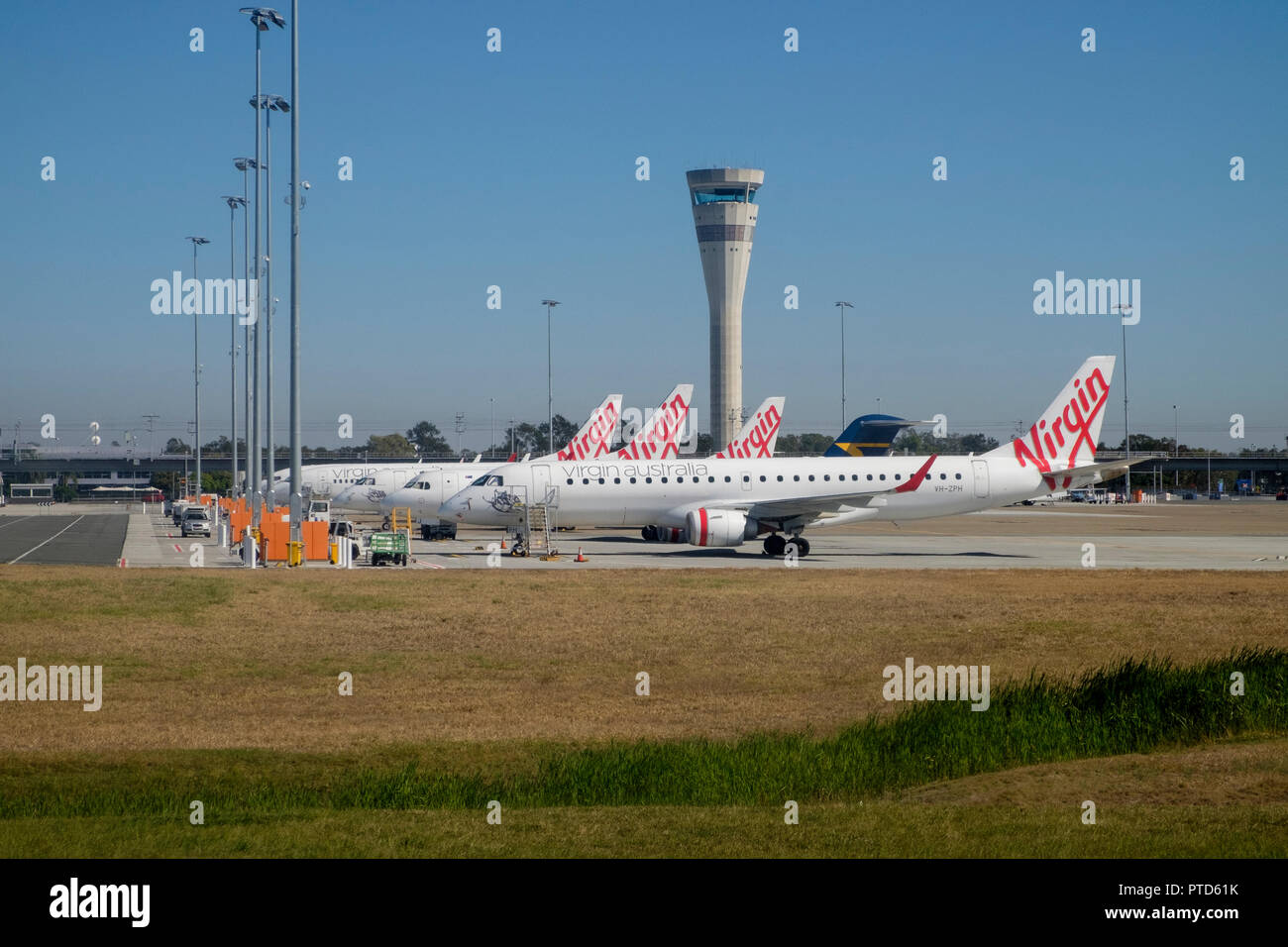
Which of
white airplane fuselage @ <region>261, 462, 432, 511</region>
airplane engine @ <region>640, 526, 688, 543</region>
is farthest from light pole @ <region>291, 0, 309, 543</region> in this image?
white airplane fuselage @ <region>261, 462, 432, 511</region>

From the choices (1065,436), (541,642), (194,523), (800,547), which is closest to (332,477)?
(194,523)

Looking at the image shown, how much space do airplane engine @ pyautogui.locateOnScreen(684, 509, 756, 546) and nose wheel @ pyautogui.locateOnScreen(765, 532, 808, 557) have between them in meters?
1.49

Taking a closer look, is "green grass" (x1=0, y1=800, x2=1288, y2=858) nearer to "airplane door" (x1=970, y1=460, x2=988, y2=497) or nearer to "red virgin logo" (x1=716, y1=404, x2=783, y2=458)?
"airplane door" (x1=970, y1=460, x2=988, y2=497)

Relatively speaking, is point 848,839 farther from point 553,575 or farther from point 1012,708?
point 553,575

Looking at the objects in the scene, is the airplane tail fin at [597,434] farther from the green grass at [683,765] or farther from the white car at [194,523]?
the green grass at [683,765]

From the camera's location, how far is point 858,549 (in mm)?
53781

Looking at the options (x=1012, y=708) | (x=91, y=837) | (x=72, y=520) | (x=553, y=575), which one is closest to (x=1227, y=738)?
(x=1012, y=708)

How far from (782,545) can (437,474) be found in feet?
56.1

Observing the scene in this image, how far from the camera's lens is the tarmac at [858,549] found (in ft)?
146

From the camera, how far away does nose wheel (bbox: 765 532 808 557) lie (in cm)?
4838

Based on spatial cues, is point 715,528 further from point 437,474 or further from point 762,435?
point 762,435

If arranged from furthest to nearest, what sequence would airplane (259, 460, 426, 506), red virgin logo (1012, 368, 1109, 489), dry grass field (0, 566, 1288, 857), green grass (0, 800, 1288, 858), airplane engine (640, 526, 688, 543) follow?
airplane (259, 460, 426, 506), airplane engine (640, 526, 688, 543), red virgin logo (1012, 368, 1109, 489), dry grass field (0, 566, 1288, 857), green grass (0, 800, 1288, 858)

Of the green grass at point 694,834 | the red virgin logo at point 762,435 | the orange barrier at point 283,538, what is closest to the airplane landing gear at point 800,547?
the orange barrier at point 283,538

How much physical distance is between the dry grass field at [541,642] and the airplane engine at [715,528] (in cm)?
1077
